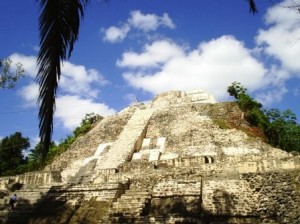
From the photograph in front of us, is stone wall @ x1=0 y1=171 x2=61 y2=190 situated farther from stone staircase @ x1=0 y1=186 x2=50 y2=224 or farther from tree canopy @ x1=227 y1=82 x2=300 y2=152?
tree canopy @ x1=227 y1=82 x2=300 y2=152

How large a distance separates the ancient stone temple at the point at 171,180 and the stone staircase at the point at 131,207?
0.08ft

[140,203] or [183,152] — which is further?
[183,152]

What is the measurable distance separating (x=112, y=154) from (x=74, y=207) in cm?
570

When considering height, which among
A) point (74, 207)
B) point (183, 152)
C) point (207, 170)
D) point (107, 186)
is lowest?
point (74, 207)

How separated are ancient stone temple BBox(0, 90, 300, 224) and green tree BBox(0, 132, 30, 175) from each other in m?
6.44

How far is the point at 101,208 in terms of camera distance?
9234 millimetres

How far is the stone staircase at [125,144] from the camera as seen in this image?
47.5 ft

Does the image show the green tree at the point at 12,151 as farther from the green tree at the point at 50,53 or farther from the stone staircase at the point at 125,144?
the green tree at the point at 50,53

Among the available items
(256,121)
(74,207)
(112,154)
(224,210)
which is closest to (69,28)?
(224,210)

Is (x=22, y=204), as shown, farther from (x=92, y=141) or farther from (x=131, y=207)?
(x=92, y=141)

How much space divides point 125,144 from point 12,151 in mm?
10495

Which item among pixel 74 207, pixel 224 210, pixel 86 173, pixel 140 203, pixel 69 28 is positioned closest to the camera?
pixel 69 28

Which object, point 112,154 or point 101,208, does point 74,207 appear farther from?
point 112,154

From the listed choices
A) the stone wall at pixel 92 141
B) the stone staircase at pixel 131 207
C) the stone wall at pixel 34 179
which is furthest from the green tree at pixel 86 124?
the stone staircase at pixel 131 207
